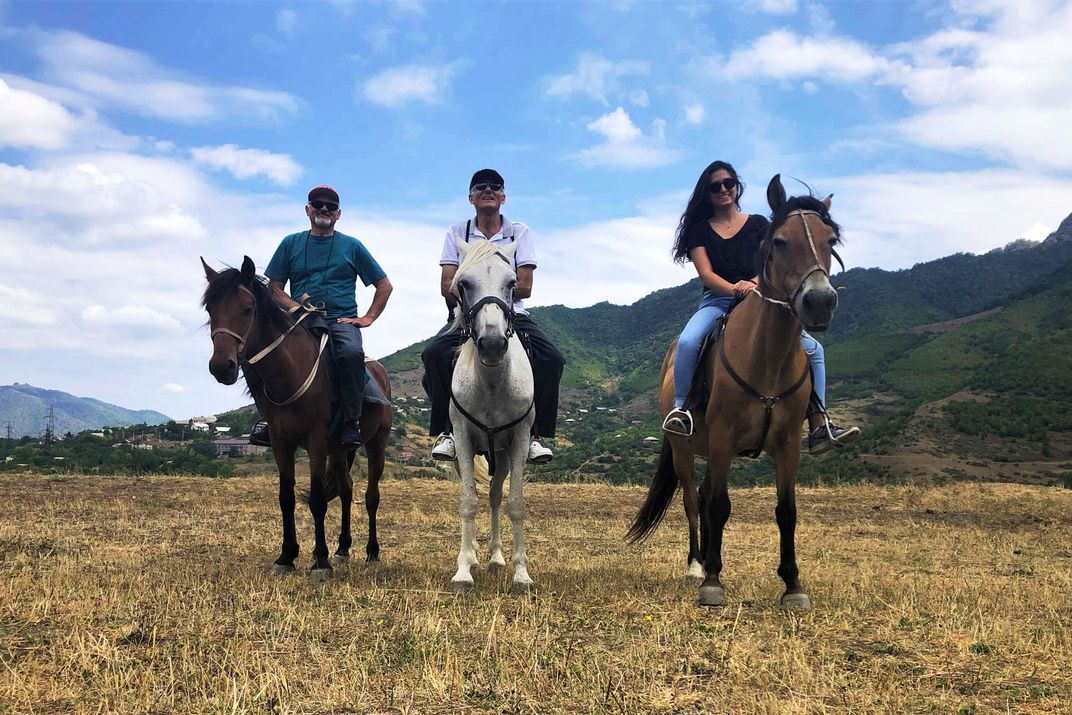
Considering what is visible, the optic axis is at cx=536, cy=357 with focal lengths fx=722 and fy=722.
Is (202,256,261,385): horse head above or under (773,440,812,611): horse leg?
above

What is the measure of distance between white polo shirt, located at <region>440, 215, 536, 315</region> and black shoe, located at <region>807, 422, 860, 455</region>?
9.91 ft

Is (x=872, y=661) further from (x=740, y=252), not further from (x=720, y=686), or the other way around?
(x=740, y=252)

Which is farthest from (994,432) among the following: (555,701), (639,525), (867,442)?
(555,701)

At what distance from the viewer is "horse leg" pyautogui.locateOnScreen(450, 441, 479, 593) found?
6.33m

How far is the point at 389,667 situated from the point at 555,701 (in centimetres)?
95

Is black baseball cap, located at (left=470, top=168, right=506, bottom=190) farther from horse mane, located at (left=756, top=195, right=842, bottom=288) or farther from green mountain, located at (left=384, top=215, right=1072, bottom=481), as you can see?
green mountain, located at (left=384, top=215, right=1072, bottom=481)

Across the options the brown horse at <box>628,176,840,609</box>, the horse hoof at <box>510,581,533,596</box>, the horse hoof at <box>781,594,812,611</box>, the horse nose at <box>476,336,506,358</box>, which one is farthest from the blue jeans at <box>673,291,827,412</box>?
the horse hoof at <box>510,581,533,596</box>

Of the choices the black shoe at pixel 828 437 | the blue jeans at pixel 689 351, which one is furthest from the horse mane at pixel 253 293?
the black shoe at pixel 828 437

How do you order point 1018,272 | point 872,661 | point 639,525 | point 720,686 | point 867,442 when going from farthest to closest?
point 1018,272, point 867,442, point 639,525, point 872,661, point 720,686

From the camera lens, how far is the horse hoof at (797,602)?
560 cm

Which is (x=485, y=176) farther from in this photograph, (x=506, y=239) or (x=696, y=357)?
(x=696, y=357)

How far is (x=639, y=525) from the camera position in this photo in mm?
9148

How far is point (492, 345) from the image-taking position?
559 cm

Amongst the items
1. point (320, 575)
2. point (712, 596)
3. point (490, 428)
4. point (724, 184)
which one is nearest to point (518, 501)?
point (490, 428)
